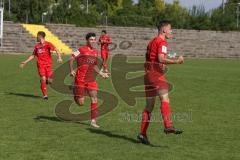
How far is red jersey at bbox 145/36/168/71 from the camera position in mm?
8947

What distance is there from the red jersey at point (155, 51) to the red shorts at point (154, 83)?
119 mm

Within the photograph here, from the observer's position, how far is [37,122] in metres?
11.4

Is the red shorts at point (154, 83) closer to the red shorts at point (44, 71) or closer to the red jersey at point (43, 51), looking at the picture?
the red jersey at point (43, 51)

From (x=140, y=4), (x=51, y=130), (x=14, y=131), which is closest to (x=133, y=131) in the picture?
(x=51, y=130)

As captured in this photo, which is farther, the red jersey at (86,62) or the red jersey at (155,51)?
the red jersey at (86,62)

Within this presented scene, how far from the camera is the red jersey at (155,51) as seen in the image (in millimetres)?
8947

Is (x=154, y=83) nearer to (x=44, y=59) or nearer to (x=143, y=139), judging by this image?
(x=143, y=139)

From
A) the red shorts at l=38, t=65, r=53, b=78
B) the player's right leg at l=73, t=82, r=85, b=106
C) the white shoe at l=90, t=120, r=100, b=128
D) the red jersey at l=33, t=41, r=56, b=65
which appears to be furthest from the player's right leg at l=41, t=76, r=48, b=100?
the white shoe at l=90, t=120, r=100, b=128

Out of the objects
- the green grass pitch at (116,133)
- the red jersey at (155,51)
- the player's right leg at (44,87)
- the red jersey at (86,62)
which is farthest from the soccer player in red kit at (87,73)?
the player's right leg at (44,87)

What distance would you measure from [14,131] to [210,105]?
661 cm

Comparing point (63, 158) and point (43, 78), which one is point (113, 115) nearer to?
point (43, 78)

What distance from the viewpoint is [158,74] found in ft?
30.5

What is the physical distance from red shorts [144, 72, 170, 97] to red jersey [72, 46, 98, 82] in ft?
7.42

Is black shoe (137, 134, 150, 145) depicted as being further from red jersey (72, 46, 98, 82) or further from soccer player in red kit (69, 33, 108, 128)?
red jersey (72, 46, 98, 82)
